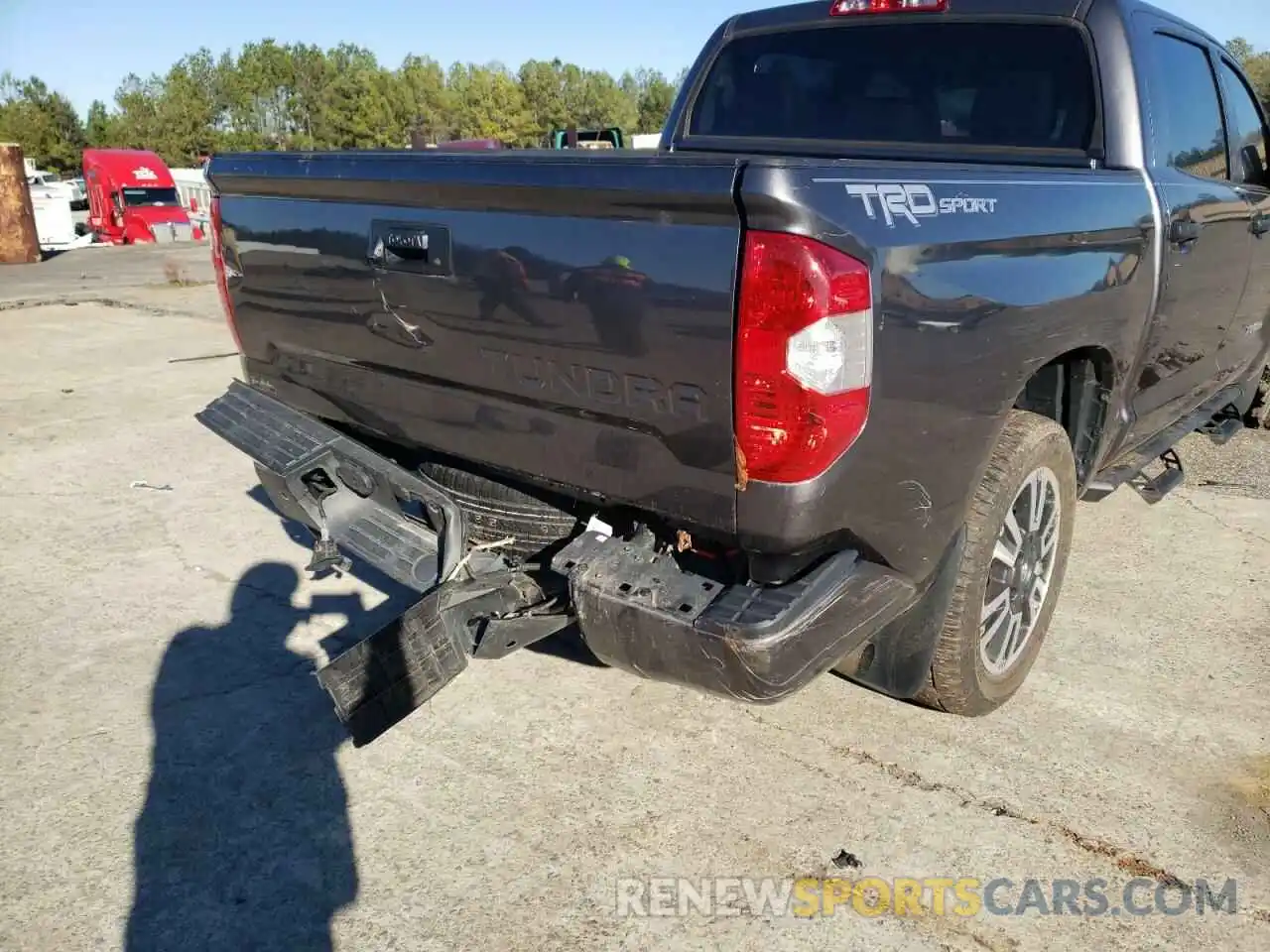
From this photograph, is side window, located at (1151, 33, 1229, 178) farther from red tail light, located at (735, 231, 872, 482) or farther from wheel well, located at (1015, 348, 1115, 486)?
red tail light, located at (735, 231, 872, 482)

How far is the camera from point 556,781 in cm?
300

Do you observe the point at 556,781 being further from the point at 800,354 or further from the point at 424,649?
the point at 800,354

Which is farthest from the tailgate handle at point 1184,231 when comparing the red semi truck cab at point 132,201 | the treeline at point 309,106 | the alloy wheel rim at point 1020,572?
the treeline at point 309,106

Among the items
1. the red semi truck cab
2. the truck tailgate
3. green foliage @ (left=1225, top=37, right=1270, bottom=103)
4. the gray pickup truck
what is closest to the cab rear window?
the gray pickup truck

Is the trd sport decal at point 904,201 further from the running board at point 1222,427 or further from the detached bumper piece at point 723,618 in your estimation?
the running board at point 1222,427

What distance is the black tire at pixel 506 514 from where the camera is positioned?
2.95 metres

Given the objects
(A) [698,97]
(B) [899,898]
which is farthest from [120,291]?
(B) [899,898]

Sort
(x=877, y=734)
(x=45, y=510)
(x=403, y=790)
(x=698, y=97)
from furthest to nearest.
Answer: (x=45, y=510)
(x=698, y=97)
(x=877, y=734)
(x=403, y=790)

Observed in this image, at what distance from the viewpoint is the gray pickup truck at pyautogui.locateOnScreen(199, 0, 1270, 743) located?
220 cm

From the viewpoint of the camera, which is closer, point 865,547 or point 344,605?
point 865,547

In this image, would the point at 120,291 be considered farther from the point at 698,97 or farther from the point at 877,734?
the point at 877,734

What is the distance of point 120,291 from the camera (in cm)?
1534

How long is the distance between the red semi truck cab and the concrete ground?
25.1 metres

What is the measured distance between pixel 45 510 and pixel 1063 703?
4795 mm
